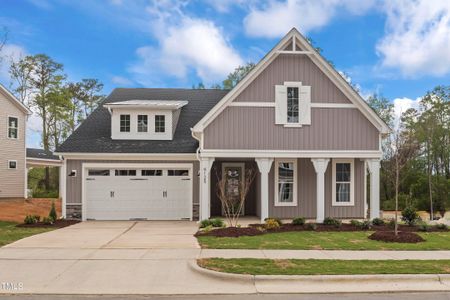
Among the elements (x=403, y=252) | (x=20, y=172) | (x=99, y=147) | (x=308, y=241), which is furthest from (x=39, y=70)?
(x=403, y=252)

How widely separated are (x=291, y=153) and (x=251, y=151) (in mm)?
1586

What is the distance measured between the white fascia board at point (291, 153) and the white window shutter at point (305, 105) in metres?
1.29

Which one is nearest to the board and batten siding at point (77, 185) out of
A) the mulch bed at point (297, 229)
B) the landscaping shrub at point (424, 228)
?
the mulch bed at point (297, 229)

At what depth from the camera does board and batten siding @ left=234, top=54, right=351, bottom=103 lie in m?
17.2

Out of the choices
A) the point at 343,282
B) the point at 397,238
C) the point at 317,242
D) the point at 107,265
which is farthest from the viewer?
the point at 397,238

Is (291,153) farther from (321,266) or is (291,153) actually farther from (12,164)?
(12,164)

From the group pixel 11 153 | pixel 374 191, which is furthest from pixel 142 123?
pixel 11 153

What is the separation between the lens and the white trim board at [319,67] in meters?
16.9

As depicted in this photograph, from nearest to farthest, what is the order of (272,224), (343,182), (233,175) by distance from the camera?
(272,224), (343,182), (233,175)

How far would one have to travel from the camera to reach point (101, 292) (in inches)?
290

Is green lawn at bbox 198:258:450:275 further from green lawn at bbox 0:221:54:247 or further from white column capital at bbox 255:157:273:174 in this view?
white column capital at bbox 255:157:273:174

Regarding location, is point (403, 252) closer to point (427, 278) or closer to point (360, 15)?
point (427, 278)

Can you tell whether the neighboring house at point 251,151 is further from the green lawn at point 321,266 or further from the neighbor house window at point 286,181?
the green lawn at point 321,266

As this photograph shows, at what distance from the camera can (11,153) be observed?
26.5 m
